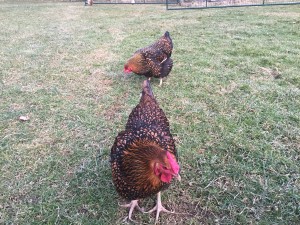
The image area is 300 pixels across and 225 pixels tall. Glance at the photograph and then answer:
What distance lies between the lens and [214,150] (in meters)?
2.83

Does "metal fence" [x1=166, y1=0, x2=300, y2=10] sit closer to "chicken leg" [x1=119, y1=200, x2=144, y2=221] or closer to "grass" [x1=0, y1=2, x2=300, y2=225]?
"grass" [x1=0, y1=2, x2=300, y2=225]

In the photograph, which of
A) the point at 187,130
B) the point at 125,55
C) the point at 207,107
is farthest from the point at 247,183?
the point at 125,55

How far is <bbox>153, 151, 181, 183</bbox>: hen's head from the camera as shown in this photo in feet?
5.35

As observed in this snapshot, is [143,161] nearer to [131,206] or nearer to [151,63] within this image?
[131,206]

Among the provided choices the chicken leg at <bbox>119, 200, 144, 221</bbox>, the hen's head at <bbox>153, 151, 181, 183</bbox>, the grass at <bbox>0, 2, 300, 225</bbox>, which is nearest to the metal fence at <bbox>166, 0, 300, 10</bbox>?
the grass at <bbox>0, 2, 300, 225</bbox>

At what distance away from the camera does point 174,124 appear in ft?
10.8

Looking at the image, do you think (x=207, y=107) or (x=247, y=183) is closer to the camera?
(x=247, y=183)

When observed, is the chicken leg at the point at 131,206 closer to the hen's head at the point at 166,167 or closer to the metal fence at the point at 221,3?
the hen's head at the point at 166,167

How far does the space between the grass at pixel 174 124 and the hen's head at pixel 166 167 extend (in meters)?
0.66

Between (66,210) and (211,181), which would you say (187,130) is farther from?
(66,210)

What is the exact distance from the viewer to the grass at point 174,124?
227 centimetres

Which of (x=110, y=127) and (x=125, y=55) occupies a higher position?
(x=125, y=55)

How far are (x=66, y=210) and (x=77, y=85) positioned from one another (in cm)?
248

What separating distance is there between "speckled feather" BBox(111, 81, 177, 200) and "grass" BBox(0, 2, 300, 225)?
16.6 inches
